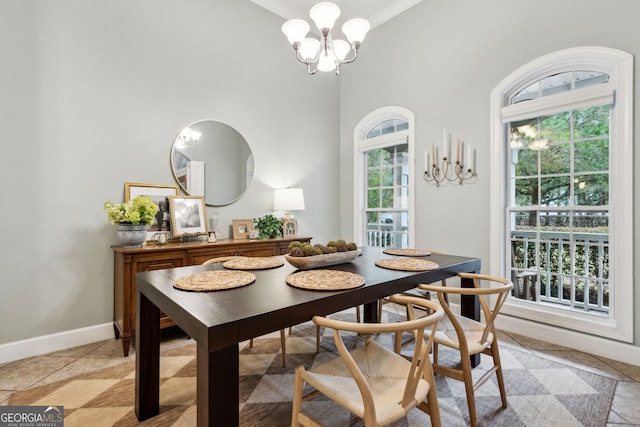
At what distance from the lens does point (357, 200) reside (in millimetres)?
4453

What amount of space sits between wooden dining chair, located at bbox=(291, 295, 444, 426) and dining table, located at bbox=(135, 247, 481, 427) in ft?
0.43

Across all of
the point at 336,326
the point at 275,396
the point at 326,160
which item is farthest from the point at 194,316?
the point at 326,160

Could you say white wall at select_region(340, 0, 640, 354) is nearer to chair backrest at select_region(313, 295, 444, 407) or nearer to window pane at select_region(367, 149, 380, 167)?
window pane at select_region(367, 149, 380, 167)

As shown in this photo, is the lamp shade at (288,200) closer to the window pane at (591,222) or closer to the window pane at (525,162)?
the window pane at (525,162)

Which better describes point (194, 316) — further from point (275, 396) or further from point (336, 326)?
point (275, 396)

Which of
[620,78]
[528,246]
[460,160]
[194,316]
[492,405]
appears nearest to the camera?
Result: [194,316]

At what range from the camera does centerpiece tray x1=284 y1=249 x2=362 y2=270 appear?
5.78ft

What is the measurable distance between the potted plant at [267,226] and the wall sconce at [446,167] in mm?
1839

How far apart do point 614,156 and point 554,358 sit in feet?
5.42

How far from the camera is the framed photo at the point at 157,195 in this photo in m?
2.84

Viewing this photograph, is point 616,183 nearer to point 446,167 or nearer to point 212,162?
point 446,167

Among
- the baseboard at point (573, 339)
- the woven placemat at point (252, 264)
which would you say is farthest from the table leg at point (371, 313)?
the baseboard at point (573, 339)

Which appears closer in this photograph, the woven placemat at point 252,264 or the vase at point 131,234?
the woven placemat at point 252,264

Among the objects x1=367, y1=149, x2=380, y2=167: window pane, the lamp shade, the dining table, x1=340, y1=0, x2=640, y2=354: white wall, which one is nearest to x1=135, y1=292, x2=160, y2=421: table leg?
the dining table
